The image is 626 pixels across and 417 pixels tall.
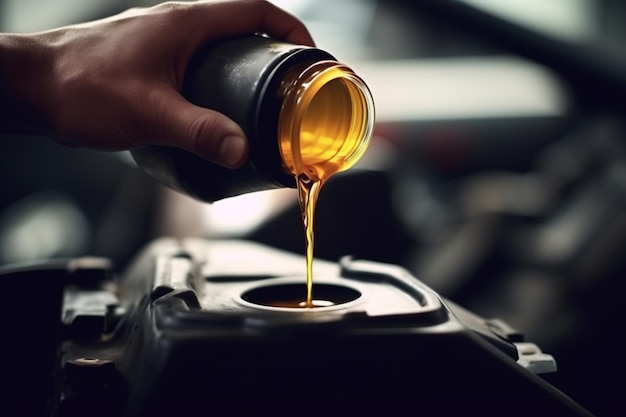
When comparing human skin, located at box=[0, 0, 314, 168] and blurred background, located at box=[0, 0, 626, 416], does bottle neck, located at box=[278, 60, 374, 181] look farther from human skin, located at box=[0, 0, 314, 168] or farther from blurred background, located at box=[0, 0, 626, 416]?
blurred background, located at box=[0, 0, 626, 416]

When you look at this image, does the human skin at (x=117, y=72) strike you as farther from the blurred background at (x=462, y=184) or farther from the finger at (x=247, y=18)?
the blurred background at (x=462, y=184)

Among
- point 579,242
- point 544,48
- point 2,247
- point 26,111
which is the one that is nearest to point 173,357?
point 26,111

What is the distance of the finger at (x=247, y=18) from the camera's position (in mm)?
867

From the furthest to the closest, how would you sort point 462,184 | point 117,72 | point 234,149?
point 462,184
point 117,72
point 234,149

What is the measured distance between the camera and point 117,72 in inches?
33.4

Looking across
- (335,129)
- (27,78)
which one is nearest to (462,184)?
(335,129)

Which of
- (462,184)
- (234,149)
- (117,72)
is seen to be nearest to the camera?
(234,149)

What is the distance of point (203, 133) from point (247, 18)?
194mm

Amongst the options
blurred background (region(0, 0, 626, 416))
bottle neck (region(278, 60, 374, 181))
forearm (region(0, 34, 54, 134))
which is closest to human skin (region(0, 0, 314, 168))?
forearm (region(0, 34, 54, 134))

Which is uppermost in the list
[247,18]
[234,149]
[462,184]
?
[247,18]

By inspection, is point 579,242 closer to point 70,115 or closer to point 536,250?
point 536,250

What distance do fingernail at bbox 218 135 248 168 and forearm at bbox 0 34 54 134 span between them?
0.86 feet

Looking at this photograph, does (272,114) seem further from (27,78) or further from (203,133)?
(27,78)

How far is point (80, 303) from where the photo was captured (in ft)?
3.07
